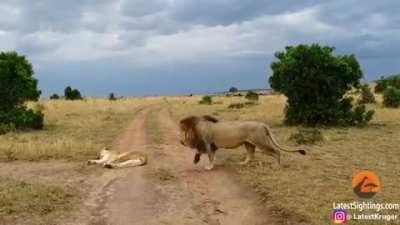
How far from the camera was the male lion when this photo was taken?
43.8ft

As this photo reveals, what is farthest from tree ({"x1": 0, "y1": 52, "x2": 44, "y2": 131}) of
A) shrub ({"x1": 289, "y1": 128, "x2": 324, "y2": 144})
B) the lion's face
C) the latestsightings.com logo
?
the latestsightings.com logo

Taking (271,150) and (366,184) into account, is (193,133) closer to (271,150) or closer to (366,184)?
(271,150)

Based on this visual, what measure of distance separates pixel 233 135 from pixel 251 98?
38.9 metres

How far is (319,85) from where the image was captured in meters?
25.0

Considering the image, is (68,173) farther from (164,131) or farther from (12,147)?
(164,131)

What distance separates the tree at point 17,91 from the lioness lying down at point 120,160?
11.0m

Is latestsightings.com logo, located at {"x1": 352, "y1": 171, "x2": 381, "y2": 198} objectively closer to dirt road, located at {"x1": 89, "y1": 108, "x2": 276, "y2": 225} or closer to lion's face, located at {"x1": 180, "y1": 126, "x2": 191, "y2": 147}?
dirt road, located at {"x1": 89, "y1": 108, "x2": 276, "y2": 225}

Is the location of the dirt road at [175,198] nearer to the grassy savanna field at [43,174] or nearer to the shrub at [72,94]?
the grassy savanna field at [43,174]

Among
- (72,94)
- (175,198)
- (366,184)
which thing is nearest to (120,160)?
(175,198)

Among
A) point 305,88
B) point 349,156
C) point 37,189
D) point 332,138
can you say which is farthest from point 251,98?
point 37,189

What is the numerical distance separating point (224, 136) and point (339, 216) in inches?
203

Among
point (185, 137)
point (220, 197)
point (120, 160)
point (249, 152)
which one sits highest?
point (185, 137)

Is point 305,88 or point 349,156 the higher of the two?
point 305,88

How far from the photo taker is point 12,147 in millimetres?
16891
